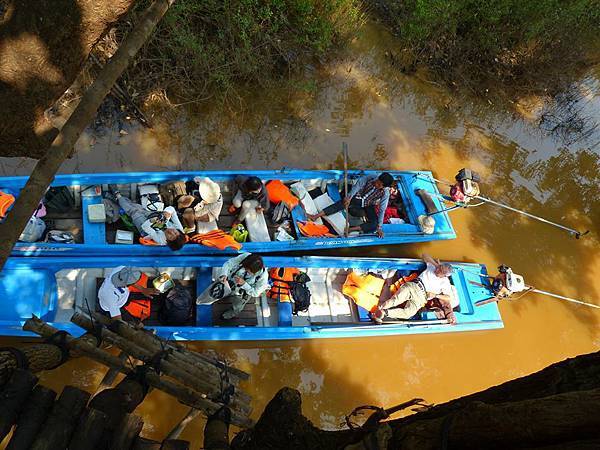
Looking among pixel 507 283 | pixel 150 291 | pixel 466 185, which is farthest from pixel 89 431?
pixel 466 185

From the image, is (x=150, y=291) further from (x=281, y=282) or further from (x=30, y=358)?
A: (x=30, y=358)

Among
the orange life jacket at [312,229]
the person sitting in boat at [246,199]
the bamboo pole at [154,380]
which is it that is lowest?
the bamboo pole at [154,380]

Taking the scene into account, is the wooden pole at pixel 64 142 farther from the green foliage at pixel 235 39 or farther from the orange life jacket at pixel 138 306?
the green foliage at pixel 235 39

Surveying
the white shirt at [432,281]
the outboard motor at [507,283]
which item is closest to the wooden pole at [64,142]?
the white shirt at [432,281]

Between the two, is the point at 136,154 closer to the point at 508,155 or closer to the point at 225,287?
the point at 225,287

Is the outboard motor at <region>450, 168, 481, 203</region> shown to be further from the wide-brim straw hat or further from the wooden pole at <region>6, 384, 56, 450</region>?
the wooden pole at <region>6, 384, 56, 450</region>

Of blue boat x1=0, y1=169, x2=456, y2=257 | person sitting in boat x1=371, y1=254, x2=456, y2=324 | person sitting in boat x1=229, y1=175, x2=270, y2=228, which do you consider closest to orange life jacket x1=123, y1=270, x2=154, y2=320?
blue boat x1=0, y1=169, x2=456, y2=257

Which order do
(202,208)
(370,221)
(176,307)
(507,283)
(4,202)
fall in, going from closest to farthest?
(4,202)
(176,307)
(202,208)
(507,283)
(370,221)
